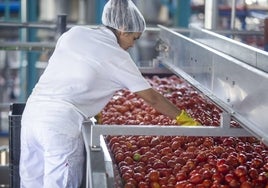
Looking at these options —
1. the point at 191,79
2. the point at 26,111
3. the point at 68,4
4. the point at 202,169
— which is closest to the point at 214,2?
the point at 191,79

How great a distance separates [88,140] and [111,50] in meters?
0.74

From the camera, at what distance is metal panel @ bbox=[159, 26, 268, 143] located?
2424mm

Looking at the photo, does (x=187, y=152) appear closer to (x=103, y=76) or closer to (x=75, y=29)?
(x=103, y=76)

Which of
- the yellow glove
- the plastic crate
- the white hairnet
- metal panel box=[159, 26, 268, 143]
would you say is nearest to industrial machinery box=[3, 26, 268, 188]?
metal panel box=[159, 26, 268, 143]

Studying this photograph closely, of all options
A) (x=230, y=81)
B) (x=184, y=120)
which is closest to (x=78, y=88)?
(x=184, y=120)

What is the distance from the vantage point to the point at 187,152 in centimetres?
336

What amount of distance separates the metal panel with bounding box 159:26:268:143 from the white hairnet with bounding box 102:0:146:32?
14.3 inches

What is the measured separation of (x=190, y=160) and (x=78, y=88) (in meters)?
0.80

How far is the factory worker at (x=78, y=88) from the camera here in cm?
352

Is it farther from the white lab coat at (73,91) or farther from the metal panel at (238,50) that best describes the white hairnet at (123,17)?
the metal panel at (238,50)

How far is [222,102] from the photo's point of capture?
302 cm

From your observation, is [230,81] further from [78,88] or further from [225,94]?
[78,88]

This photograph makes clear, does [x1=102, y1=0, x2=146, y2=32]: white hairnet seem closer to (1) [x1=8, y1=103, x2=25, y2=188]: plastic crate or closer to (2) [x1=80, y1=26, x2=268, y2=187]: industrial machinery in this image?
(2) [x1=80, y1=26, x2=268, y2=187]: industrial machinery

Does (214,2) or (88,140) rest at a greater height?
(214,2)
